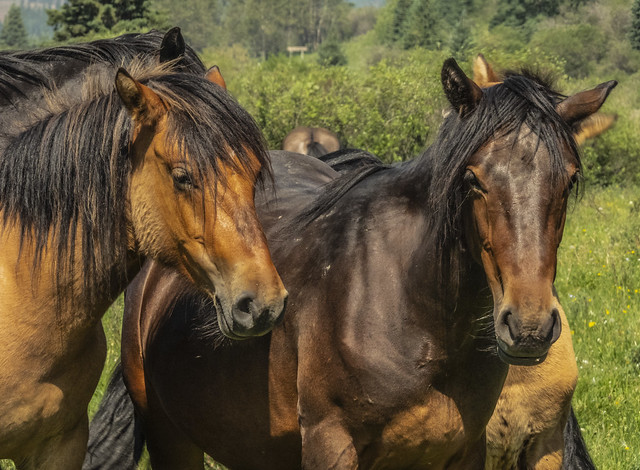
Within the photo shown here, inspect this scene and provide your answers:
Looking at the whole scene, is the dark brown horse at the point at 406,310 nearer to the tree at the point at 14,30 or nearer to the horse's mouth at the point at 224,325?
the horse's mouth at the point at 224,325

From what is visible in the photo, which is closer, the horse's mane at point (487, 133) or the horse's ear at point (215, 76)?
the horse's mane at point (487, 133)

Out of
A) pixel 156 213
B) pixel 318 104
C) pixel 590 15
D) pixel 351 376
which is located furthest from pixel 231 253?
pixel 590 15

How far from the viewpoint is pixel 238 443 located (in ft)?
12.2

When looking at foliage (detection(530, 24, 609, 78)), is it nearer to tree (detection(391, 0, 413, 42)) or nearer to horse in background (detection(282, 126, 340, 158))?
tree (detection(391, 0, 413, 42))

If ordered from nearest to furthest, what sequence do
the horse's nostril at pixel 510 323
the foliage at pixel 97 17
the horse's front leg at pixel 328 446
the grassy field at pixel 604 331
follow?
the horse's nostril at pixel 510 323 < the horse's front leg at pixel 328 446 < the grassy field at pixel 604 331 < the foliage at pixel 97 17

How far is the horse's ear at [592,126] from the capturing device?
3.16 metres

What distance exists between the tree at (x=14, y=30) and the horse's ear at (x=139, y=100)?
108 metres

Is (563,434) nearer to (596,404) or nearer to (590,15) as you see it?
(596,404)

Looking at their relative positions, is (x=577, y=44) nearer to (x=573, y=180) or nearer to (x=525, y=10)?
A: (x=525, y=10)

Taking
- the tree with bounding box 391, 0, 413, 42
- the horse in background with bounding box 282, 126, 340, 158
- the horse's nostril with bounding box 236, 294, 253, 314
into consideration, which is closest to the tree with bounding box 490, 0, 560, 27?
the tree with bounding box 391, 0, 413, 42

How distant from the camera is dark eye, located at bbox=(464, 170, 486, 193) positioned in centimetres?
284

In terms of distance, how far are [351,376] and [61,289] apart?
110 cm

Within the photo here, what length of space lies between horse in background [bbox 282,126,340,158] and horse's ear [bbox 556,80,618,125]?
6295 mm

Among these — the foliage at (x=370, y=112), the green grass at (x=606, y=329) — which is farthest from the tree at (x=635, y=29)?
the green grass at (x=606, y=329)
